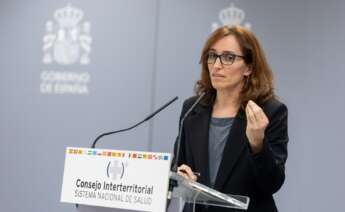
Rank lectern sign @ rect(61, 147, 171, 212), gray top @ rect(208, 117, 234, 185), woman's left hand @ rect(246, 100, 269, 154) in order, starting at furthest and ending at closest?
1. gray top @ rect(208, 117, 234, 185)
2. woman's left hand @ rect(246, 100, 269, 154)
3. lectern sign @ rect(61, 147, 171, 212)

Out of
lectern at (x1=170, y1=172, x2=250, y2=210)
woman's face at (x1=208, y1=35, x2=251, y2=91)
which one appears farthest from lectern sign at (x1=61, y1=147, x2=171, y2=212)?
woman's face at (x1=208, y1=35, x2=251, y2=91)

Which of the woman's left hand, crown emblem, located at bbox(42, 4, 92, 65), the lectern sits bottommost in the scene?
the lectern

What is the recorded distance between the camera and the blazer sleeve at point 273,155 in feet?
4.74

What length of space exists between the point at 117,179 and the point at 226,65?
597mm

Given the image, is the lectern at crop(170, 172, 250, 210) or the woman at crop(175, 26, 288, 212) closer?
the lectern at crop(170, 172, 250, 210)

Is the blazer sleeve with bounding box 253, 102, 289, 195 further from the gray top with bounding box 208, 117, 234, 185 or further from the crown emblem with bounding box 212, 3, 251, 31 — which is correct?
the crown emblem with bounding box 212, 3, 251, 31

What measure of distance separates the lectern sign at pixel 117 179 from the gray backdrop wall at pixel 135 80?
1.86 m

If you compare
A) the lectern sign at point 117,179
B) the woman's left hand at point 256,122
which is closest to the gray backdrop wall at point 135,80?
the woman's left hand at point 256,122

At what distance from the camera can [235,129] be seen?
5.26 feet

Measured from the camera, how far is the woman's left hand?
1.37 metres

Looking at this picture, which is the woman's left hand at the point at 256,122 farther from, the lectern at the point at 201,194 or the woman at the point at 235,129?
the lectern at the point at 201,194

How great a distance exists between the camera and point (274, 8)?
10.1 feet
